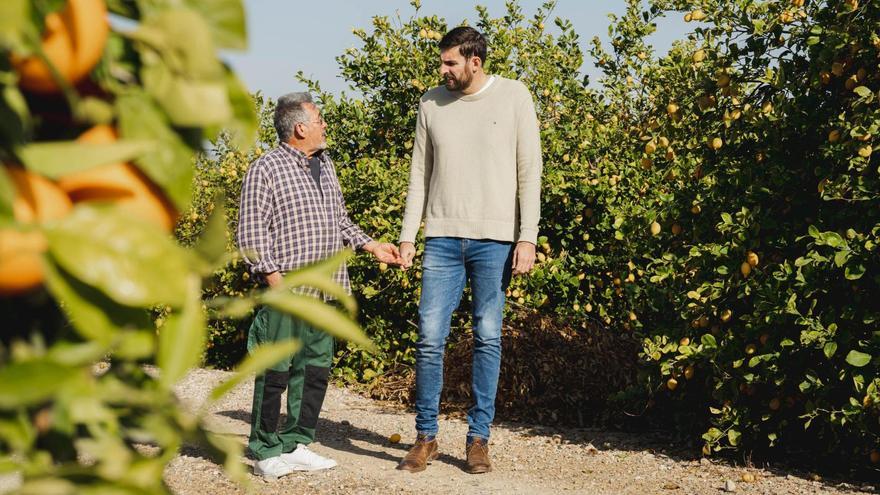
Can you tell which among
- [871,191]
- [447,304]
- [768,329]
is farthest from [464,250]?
[871,191]

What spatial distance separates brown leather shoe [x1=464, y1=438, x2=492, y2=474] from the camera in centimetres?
471

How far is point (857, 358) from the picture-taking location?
396 cm

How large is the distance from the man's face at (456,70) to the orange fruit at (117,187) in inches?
157

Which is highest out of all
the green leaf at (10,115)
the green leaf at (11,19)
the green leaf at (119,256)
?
the green leaf at (11,19)

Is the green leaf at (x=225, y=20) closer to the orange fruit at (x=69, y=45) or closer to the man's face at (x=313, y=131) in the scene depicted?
the orange fruit at (x=69, y=45)

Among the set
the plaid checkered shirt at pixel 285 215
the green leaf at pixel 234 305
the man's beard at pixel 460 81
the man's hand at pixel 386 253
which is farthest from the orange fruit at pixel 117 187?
the man's hand at pixel 386 253

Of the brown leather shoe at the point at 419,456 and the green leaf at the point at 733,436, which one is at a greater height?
the green leaf at the point at 733,436

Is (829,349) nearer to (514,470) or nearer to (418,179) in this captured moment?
(514,470)

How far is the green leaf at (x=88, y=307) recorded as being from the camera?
723 mm

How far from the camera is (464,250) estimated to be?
4746 millimetres

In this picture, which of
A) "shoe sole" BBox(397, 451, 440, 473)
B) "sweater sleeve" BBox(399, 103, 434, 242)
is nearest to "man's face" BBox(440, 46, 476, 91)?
"sweater sleeve" BBox(399, 103, 434, 242)

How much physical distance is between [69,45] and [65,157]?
0.10 meters

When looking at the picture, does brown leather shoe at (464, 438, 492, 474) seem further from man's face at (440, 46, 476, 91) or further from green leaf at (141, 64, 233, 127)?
green leaf at (141, 64, 233, 127)

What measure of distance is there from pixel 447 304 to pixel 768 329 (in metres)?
1.51
